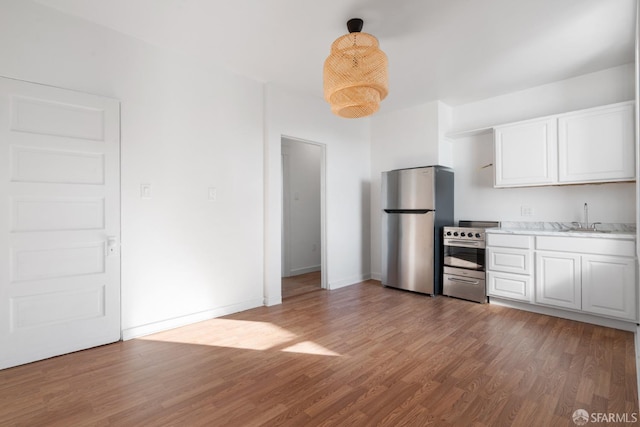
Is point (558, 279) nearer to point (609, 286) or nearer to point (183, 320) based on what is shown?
point (609, 286)

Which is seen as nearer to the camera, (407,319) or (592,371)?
(592,371)

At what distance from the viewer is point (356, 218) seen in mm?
4883

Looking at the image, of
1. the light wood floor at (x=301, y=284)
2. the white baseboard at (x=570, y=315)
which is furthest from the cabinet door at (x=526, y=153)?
the light wood floor at (x=301, y=284)

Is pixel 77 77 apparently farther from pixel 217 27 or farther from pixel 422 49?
pixel 422 49

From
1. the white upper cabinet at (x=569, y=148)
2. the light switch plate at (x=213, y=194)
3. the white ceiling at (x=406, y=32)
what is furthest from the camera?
the light switch plate at (x=213, y=194)

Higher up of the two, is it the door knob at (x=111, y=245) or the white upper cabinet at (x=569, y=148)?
the white upper cabinet at (x=569, y=148)

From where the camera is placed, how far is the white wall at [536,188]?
10.7 feet

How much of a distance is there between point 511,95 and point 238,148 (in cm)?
352

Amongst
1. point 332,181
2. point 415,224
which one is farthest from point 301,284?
point 415,224

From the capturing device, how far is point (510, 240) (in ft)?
11.4

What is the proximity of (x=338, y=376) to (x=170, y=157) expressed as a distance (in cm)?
241

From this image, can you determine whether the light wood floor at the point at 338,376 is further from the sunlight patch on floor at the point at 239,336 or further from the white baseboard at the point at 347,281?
the white baseboard at the point at 347,281

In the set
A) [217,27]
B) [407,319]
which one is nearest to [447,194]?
[407,319]

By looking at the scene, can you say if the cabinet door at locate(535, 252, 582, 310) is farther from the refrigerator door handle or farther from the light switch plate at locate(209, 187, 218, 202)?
the light switch plate at locate(209, 187, 218, 202)
